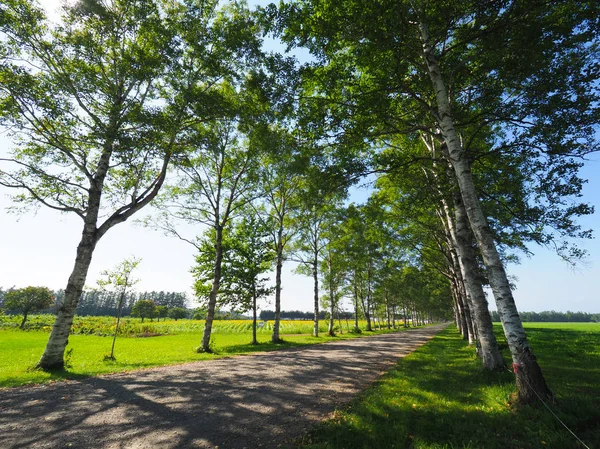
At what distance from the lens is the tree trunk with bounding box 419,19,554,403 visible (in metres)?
→ 5.47

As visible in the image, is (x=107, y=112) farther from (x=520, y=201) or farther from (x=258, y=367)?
(x=520, y=201)

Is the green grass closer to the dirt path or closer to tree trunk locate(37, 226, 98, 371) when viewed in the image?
the dirt path

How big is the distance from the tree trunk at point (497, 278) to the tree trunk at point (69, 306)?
1464 centimetres

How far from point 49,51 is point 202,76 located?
644cm

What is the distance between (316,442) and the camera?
4.63 metres

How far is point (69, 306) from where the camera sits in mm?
10727

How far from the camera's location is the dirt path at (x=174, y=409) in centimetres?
480

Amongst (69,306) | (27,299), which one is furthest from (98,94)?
(27,299)

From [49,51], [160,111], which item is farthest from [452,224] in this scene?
[49,51]

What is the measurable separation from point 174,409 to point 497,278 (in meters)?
8.54

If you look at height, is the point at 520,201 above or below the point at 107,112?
below

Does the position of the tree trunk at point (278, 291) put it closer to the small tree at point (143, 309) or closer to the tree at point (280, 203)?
the tree at point (280, 203)

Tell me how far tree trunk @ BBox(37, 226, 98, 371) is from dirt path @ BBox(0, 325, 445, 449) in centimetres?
254

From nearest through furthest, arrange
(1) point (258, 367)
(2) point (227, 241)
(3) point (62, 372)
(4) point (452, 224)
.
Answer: (3) point (62, 372)
(1) point (258, 367)
(4) point (452, 224)
(2) point (227, 241)
